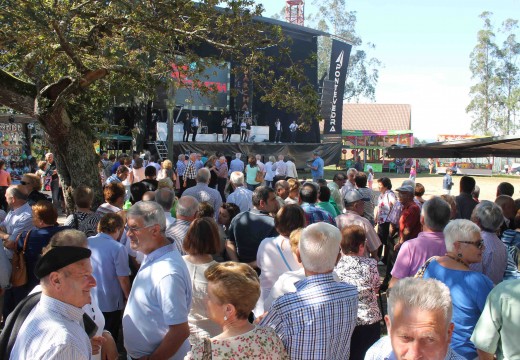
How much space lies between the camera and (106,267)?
3896 millimetres

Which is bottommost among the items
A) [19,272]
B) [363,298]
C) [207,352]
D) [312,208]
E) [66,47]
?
[19,272]

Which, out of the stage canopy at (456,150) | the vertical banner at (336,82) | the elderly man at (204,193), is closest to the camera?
the elderly man at (204,193)

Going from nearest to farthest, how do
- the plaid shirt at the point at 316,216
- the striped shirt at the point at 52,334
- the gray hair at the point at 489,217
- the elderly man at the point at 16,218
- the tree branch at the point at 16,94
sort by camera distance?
the striped shirt at the point at 52,334
the gray hair at the point at 489,217
the elderly man at the point at 16,218
the plaid shirt at the point at 316,216
the tree branch at the point at 16,94

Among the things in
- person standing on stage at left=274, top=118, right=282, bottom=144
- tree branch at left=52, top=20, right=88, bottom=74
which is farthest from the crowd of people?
person standing on stage at left=274, top=118, right=282, bottom=144

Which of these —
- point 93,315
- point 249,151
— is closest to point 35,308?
point 93,315

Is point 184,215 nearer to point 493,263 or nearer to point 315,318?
point 315,318

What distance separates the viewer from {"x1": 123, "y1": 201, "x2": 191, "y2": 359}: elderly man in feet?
9.35

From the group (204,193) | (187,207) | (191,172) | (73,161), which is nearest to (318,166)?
(191,172)

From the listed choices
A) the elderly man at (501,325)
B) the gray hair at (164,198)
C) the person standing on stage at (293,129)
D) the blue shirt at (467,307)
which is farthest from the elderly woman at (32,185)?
the person standing on stage at (293,129)

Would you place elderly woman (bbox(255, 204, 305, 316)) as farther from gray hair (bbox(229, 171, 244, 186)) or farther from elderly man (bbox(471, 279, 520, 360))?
gray hair (bbox(229, 171, 244, 186))

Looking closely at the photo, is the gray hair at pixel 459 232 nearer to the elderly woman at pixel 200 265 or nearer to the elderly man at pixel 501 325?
the elderly man at pixel 501 325

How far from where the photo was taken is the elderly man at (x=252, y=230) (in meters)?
4.97

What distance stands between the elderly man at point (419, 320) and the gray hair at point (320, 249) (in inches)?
31.3

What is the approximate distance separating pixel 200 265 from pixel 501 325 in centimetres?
171
